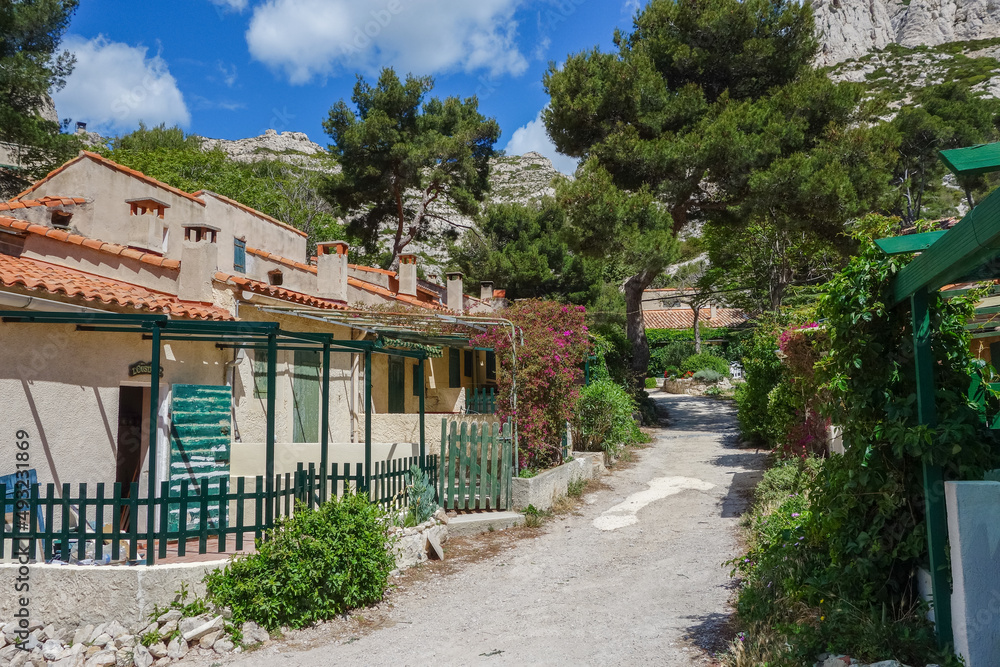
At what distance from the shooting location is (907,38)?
86.5 meters

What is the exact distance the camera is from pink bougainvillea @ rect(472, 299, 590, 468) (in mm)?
11156

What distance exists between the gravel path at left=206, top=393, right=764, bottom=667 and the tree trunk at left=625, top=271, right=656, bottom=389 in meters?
9.72

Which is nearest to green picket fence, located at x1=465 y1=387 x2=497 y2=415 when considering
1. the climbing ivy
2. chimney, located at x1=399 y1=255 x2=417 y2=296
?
the climbing ivy

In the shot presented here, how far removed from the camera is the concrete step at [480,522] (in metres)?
9.59

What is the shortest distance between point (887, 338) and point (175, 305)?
28.4ft

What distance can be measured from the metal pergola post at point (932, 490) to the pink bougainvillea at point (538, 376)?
752cm

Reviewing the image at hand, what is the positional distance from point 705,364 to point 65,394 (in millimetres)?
33557

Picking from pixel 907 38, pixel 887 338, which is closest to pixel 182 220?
pixel 887 338

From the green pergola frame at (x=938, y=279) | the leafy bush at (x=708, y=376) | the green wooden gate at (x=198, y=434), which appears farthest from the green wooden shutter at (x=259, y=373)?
→ the leafy bush at (x=708, y=376)

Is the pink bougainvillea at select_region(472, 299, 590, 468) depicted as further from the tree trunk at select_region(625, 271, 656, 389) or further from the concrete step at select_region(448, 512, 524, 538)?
the tree trunk at select_region(625, 271, 656, 389)

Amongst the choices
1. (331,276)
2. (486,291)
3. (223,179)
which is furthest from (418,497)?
(223,179)

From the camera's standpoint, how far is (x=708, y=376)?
34438 millimetres

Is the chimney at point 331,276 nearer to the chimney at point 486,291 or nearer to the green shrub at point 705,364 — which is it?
the chimney at point 486,291

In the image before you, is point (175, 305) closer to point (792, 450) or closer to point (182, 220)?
point (182, 220)
